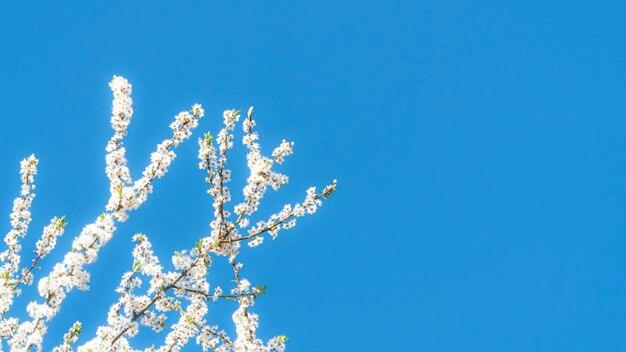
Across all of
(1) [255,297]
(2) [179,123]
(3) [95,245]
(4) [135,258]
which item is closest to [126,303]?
(4) [135,258]

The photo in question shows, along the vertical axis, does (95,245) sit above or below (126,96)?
below

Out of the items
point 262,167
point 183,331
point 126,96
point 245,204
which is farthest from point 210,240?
point 126,96

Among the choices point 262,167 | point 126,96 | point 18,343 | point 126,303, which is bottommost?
point 18,343

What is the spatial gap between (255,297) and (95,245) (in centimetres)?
248

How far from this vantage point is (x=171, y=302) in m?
9.82

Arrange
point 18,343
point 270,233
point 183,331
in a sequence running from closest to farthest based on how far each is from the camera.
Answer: point 18,343
point 270,233
point 183,331

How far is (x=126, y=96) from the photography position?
1005cm

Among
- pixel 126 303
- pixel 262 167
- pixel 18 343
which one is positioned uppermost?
pixel 262 167

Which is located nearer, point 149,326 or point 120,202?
point 120,202

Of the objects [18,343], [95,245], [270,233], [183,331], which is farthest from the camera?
[183,331]

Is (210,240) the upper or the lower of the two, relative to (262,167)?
lower

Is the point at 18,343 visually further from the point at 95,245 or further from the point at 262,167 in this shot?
the point at 262,167

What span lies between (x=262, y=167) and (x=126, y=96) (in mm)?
2600

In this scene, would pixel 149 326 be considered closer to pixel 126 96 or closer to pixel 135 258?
pixel 135 258
